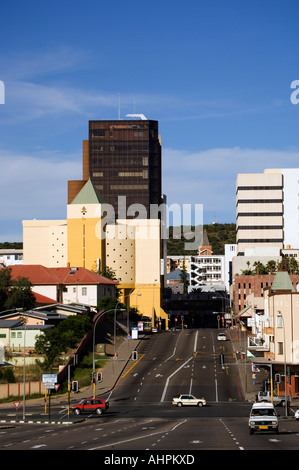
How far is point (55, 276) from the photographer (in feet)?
553

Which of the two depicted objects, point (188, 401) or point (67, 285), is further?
point (67, 285)

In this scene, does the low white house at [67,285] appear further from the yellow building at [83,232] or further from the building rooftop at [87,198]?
the building rooftop at [87,198]

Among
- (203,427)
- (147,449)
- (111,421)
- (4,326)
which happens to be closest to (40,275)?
(4,326)

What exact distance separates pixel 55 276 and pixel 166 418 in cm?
10077

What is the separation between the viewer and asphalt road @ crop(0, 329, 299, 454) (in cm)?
4238

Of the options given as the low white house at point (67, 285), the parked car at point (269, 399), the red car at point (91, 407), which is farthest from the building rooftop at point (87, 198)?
the red car at point (91, 407)

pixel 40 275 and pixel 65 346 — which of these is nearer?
pixel 65 346

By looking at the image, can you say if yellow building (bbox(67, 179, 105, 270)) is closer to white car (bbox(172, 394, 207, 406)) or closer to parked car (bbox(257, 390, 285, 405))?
white car (bbox(172, 394, 207, 406))

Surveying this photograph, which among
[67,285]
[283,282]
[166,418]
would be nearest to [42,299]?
[67,285]

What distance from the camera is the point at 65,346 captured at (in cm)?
11556

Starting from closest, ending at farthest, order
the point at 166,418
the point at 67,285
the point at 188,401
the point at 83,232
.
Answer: the point at 166,418 < the point at 188,401 < the point at 67,285 < the point at 83,232

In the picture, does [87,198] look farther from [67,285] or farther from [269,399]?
[269,399]
